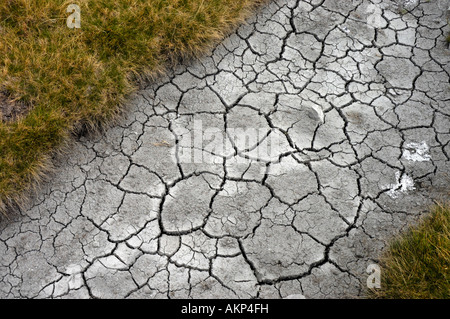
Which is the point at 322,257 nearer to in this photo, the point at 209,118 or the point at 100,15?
the point at 209,118

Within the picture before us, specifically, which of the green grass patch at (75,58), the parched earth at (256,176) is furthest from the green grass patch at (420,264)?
the green grass patch at (75,58)

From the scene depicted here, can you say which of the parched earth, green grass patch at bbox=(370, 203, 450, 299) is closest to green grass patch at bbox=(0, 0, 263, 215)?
the parched earth

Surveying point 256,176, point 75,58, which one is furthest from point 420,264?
point 75,58

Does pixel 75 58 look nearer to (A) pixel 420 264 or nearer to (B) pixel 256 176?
(B) pixel 256 176

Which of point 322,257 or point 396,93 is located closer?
point 322,257

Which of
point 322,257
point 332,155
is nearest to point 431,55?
point 332,155

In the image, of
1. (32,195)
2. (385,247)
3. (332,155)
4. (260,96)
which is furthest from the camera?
(260,96)

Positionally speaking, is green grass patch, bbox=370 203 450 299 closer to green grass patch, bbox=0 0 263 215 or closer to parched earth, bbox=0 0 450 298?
parched earth, bbox=0 0 450 298
